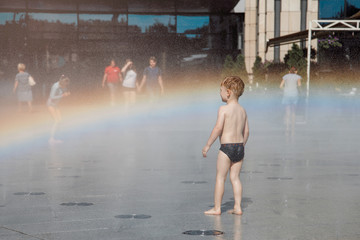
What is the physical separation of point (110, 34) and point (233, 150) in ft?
89.7

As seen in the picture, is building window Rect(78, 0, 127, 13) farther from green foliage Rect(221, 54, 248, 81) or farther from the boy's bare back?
the boy's bare back

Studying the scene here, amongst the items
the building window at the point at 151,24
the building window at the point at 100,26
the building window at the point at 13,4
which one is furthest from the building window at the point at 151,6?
the building window at the point at 13,4

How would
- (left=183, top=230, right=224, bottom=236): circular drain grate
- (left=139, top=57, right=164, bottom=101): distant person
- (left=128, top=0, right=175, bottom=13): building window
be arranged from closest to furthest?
(left=183, top=230, right=224, bottom=236): circular drain grate, (left=139, top=57, right=164, bottom=101): distant person, (left=128, top=0, right=175, bottom=13): building window

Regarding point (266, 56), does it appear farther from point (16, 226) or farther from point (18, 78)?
point (16, 226)

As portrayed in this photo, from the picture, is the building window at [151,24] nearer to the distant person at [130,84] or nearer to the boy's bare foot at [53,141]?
the distant person at [130,84]

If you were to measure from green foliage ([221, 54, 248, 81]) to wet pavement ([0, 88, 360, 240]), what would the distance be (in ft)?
48.4

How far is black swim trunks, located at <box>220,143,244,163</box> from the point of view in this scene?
6.49 meters

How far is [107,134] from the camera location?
16.1m

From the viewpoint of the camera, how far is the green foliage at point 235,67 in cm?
3241

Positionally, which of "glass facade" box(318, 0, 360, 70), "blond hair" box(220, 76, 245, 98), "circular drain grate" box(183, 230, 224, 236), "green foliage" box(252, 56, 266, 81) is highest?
"glass facade" box(318, 0, 360, 70)

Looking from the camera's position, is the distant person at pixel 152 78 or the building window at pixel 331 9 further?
the building window at pixel 331 9

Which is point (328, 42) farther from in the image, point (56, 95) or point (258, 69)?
point (56, 95)

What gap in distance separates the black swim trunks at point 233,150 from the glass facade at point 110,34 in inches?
1038

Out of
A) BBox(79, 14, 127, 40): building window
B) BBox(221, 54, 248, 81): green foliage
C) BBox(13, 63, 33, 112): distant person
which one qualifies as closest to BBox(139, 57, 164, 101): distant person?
BBox(13, 63, 33, 112): distant person
